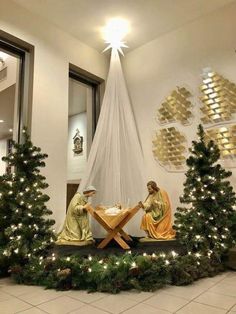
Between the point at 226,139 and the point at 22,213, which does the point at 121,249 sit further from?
the point at 226,139

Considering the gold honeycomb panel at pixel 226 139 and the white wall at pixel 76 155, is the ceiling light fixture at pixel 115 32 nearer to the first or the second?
the white wall at pixel 76 155

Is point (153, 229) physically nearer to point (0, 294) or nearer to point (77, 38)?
point (0, 294)

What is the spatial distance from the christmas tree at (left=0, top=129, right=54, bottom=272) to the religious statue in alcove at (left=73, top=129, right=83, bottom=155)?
2.02 m

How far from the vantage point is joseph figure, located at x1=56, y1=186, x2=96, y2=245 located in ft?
11.0

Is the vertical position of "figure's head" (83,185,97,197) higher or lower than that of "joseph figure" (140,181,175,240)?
higher

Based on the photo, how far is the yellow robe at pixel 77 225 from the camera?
3363 millimetres

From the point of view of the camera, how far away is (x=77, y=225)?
135 inches

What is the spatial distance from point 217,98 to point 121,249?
243 cm

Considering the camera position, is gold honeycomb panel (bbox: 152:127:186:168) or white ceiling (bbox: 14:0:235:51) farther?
gold honeycomb panel (bbox: 152:127:186:168)

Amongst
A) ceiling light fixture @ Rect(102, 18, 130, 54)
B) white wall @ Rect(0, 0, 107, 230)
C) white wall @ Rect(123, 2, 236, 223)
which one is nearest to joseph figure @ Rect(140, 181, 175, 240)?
white wall @ Rect(123, 2, 236, 223)

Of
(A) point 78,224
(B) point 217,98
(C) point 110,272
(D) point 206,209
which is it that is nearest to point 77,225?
(A) point 78,224

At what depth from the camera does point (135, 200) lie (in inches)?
145

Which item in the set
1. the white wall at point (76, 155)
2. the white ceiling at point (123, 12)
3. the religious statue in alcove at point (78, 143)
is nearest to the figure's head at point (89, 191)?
the white wall at point (76, 155)

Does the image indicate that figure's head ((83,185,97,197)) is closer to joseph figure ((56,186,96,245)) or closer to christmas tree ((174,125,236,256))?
joseph figure ((56,186,96,245))
